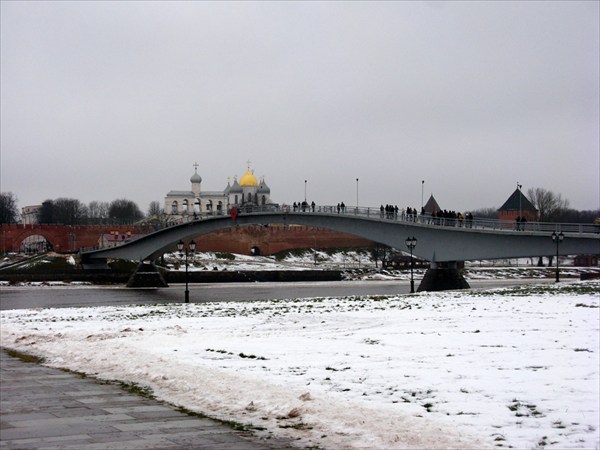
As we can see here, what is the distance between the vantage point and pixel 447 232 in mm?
44188

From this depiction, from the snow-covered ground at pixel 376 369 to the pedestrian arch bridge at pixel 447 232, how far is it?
707 inches

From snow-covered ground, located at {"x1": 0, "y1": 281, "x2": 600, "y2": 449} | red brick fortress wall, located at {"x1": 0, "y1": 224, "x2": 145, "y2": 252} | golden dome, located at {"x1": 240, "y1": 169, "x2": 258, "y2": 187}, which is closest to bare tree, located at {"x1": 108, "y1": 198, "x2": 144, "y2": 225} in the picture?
golden dome, located at {"x1": 240, "y1": 169, "x2": 258, "y2": 187}

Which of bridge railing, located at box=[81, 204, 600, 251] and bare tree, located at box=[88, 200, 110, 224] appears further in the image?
bare tree, located at box=[88, 200, 110, 224]

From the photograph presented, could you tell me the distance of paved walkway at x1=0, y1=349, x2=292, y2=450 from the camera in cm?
849

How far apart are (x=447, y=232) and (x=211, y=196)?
117 meters

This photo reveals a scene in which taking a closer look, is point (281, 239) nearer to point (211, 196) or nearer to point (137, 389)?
point (211, 196)

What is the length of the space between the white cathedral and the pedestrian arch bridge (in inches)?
3298

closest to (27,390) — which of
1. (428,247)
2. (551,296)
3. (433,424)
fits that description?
(433,424)

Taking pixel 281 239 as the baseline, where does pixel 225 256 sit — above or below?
below

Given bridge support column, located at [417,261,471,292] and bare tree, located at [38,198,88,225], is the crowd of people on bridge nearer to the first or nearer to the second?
bridge support column, located at [417,261,471,292]

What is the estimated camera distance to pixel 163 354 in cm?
1459

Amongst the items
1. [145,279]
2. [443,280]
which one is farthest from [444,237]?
[145,279]

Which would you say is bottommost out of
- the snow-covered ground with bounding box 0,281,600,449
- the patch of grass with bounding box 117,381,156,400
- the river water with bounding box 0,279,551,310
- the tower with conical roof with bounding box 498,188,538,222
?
the river water with bounding box 0,279,551,310

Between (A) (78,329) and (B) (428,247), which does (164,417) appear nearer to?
(A) (78,329)
